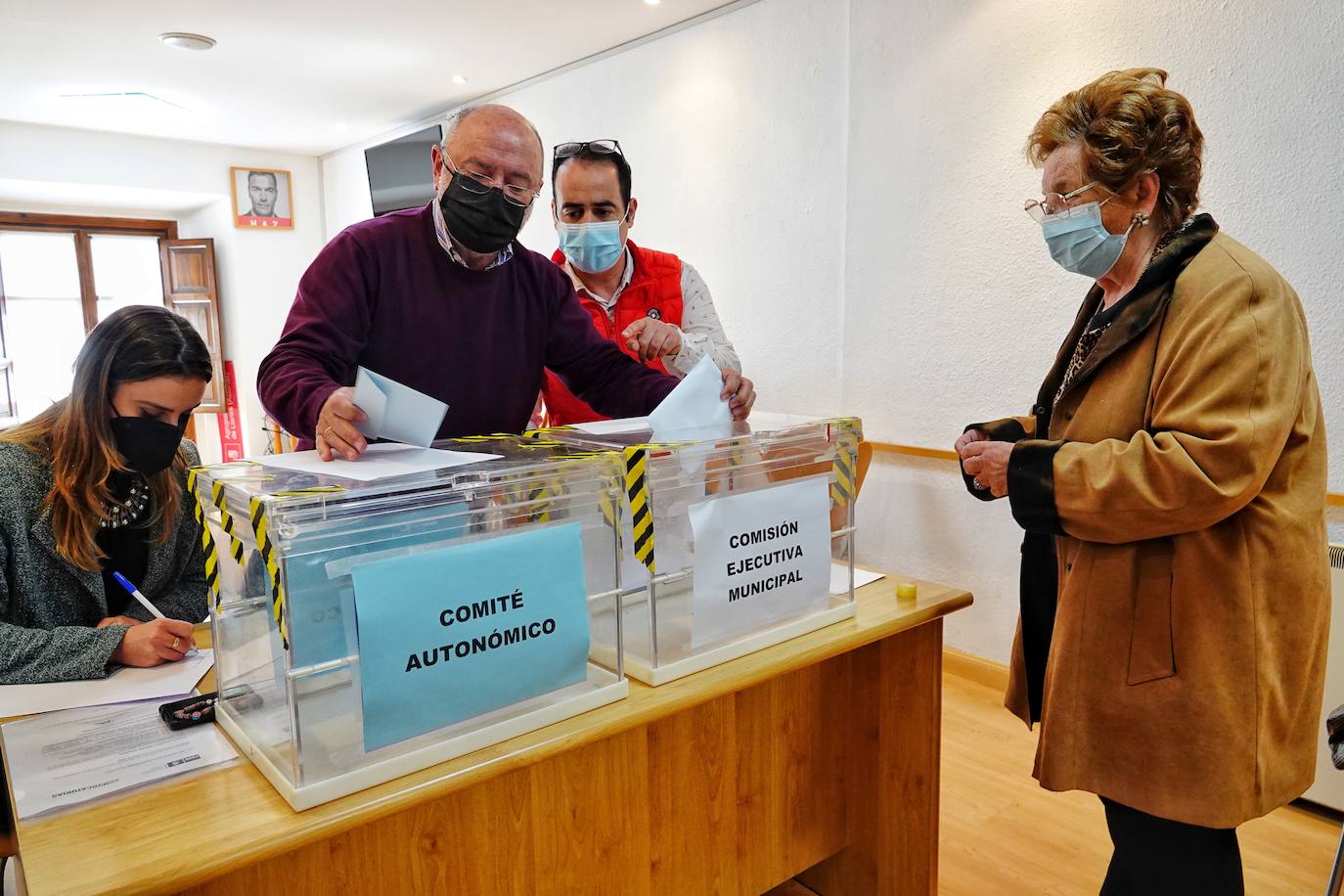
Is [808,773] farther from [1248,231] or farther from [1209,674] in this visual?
[1248,231]

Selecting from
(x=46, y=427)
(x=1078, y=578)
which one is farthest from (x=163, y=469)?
(x=1078, y=578)

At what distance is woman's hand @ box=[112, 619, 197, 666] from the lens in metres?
1.14

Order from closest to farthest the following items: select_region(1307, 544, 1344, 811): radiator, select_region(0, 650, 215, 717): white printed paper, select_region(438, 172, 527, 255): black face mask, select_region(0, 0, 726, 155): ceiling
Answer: select_region(0, 650, 215, 717): white printed paper
select_region(438, 172, 527, 255): black face mask
select_region(1307, 544, 1344, 811): radiator
select_region(0, 0, 726, 155): ceiling

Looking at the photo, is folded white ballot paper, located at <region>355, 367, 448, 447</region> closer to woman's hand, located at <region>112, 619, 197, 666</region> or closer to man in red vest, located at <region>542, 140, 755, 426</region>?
woman's hand, located at <region>112, 619, 197, 666</region>

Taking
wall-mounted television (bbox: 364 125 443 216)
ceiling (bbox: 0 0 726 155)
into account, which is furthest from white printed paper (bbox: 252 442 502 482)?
wall-mounted television (bbox: 364 125 443 216)

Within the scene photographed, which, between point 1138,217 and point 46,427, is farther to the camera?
point 46,427

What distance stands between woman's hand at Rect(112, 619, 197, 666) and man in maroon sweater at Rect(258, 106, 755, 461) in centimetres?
31

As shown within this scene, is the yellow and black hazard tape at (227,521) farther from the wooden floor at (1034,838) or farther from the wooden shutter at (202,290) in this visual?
the wooden shutter at (202,290)

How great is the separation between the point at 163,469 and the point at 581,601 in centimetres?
105

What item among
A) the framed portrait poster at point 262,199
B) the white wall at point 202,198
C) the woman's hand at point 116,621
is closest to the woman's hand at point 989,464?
the woman's hand at point 116,621

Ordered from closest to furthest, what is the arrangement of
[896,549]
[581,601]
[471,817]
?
1. [581,601]
2. [471,817]
3. [896,549]

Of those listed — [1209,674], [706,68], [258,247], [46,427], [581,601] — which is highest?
[706,68]

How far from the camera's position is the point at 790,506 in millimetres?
1182

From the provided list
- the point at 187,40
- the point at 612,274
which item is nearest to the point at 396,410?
the point at 612,274
